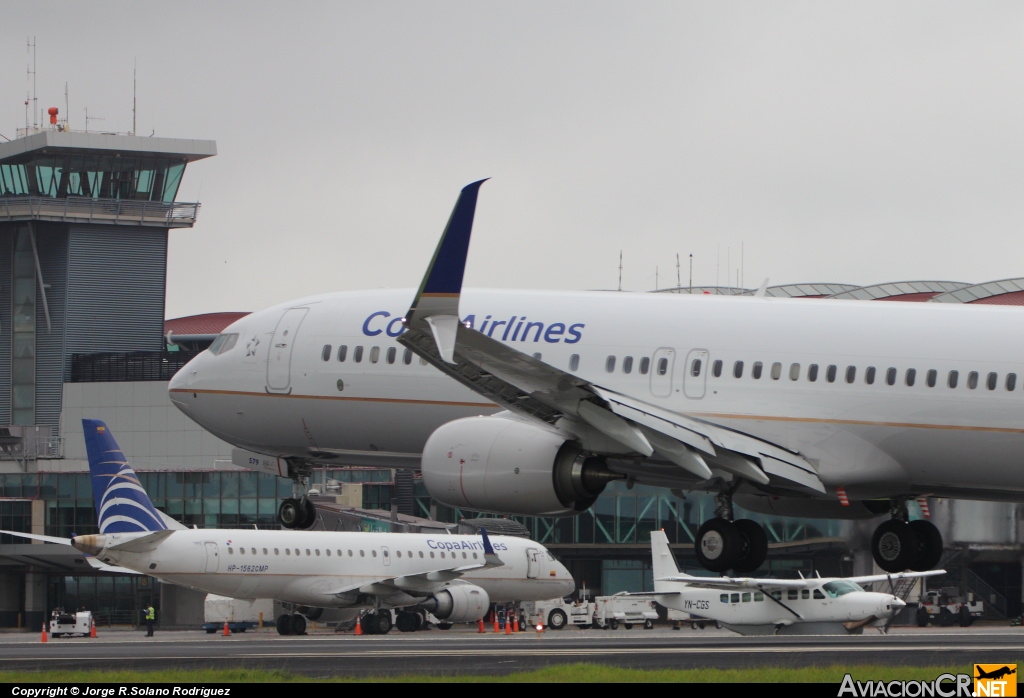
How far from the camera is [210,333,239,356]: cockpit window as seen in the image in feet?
105

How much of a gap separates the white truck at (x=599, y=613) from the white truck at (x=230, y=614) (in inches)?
499

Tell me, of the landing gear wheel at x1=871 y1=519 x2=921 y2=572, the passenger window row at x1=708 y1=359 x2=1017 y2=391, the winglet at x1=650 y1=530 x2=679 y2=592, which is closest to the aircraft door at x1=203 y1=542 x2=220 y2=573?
the winglet at x1=650 y1=530 x2=679 y2=592

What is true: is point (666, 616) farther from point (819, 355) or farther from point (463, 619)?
point (819, 355)

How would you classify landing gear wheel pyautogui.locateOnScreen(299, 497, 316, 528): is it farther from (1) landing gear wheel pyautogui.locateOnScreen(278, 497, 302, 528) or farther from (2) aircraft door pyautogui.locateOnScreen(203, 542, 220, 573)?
(2) aircraft door pyautogui.locateOnScreen(203, 542, 220, 573)

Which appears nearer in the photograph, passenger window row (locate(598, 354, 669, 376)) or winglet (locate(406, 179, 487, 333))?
winglet (locate(406, 179, 487, 333))

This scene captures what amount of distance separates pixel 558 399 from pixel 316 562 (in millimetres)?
38466

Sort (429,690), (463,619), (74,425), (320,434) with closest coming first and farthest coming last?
1. (429,690)
2. (320,434)
3. (463,619)
4. (74,425)

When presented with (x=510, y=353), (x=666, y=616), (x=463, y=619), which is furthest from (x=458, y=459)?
(x=666, y=616)

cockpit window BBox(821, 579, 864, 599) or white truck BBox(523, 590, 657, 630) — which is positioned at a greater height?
cockpit window BBox(821, 579, 864, 599)

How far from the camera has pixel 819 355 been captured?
2673 centimetres

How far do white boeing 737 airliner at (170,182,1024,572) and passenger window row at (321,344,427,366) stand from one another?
4cm

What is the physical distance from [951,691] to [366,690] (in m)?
7.10

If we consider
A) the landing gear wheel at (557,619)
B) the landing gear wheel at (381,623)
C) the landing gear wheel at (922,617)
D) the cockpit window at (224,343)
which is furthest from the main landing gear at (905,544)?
the landing gear wheel at (557,619)

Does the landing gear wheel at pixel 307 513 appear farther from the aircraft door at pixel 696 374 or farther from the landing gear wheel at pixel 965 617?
the landing gear wheel at pixel 965 617
